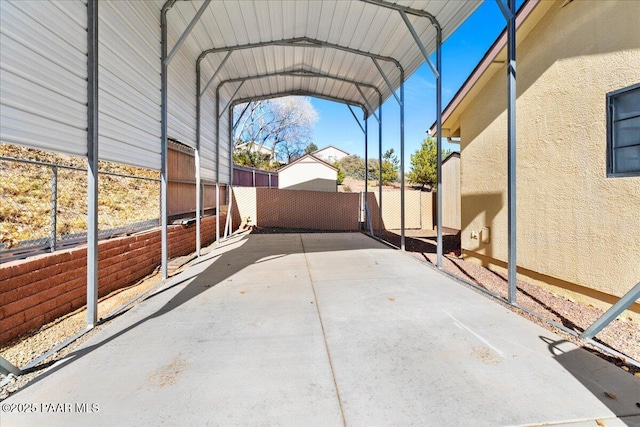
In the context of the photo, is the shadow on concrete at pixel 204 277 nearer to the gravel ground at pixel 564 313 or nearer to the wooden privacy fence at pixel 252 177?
the gravel ground at pixel 564 313

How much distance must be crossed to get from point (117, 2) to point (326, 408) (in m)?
5.17

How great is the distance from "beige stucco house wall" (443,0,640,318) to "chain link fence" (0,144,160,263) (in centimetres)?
591

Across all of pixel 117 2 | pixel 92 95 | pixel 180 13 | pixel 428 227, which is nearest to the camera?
pixel 92 95

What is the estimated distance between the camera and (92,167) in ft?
9.89

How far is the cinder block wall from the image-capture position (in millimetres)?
2633

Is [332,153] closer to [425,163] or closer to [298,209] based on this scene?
[425,163]

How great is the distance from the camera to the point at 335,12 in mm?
5523

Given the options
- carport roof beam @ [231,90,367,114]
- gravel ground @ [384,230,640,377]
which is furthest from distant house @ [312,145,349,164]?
gravel ground @ [384,230,640,377]

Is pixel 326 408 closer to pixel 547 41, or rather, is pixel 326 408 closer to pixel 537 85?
pixel 537 85

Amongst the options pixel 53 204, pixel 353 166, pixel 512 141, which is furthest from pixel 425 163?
pixel 353 166

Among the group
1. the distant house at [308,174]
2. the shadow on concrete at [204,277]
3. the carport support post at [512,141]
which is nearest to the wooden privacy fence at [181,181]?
the shadow on concrete at [204,277]

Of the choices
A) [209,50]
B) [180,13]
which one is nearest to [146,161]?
[180,13]

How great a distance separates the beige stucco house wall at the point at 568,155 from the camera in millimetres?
3365

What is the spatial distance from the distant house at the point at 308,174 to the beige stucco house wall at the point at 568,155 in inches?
520
